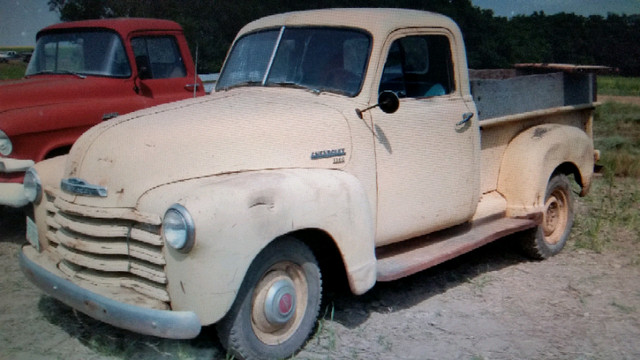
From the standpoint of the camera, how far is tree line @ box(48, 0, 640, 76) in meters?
22.8

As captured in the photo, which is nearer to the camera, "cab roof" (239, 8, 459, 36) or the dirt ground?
the dirt ground

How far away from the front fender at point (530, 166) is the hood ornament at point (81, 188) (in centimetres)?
308

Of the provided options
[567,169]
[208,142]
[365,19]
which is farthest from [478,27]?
Result: [208,142]

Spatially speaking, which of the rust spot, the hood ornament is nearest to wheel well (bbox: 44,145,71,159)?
the hood ornament

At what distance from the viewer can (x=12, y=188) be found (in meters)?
5.28

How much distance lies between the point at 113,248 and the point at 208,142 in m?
0.73

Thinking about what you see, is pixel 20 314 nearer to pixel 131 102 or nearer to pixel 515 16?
pixel 131 102

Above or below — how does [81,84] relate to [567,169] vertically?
above

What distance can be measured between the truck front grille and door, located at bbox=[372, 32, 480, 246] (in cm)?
147

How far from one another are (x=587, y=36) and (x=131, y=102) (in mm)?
28003

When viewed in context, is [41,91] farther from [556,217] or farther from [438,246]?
[556,217]

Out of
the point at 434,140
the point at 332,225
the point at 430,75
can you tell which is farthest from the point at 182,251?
the point at 430,75

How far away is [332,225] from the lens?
3486 millimetres

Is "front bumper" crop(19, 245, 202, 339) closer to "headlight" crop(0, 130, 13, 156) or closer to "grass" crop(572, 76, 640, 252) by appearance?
"headlight" crop(0, 130, 13, 156)
